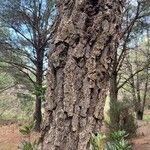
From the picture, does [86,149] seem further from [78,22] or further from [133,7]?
[133,7]

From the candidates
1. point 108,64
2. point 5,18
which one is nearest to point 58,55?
point 108,64

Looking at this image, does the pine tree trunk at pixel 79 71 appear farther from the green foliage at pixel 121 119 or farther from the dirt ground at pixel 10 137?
the dirt ground at pixel 10 137

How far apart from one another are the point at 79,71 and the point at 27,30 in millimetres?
14626

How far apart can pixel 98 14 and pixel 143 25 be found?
46.4 feet

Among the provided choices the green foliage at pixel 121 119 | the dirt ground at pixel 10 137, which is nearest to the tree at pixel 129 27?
the green foliage at pixel 121 119

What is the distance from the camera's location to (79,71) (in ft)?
8.57

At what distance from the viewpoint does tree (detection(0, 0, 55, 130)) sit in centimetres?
1603

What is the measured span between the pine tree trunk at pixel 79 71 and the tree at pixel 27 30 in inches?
519

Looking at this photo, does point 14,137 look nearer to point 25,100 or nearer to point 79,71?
point 25,100

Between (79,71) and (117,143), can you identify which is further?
(79,71)

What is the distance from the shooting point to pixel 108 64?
2.70 meters

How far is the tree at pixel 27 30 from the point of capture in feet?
52.6

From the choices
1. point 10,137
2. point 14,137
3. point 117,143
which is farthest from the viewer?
point 10,137

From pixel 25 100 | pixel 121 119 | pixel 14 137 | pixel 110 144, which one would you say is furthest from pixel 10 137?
pixel 110 144
